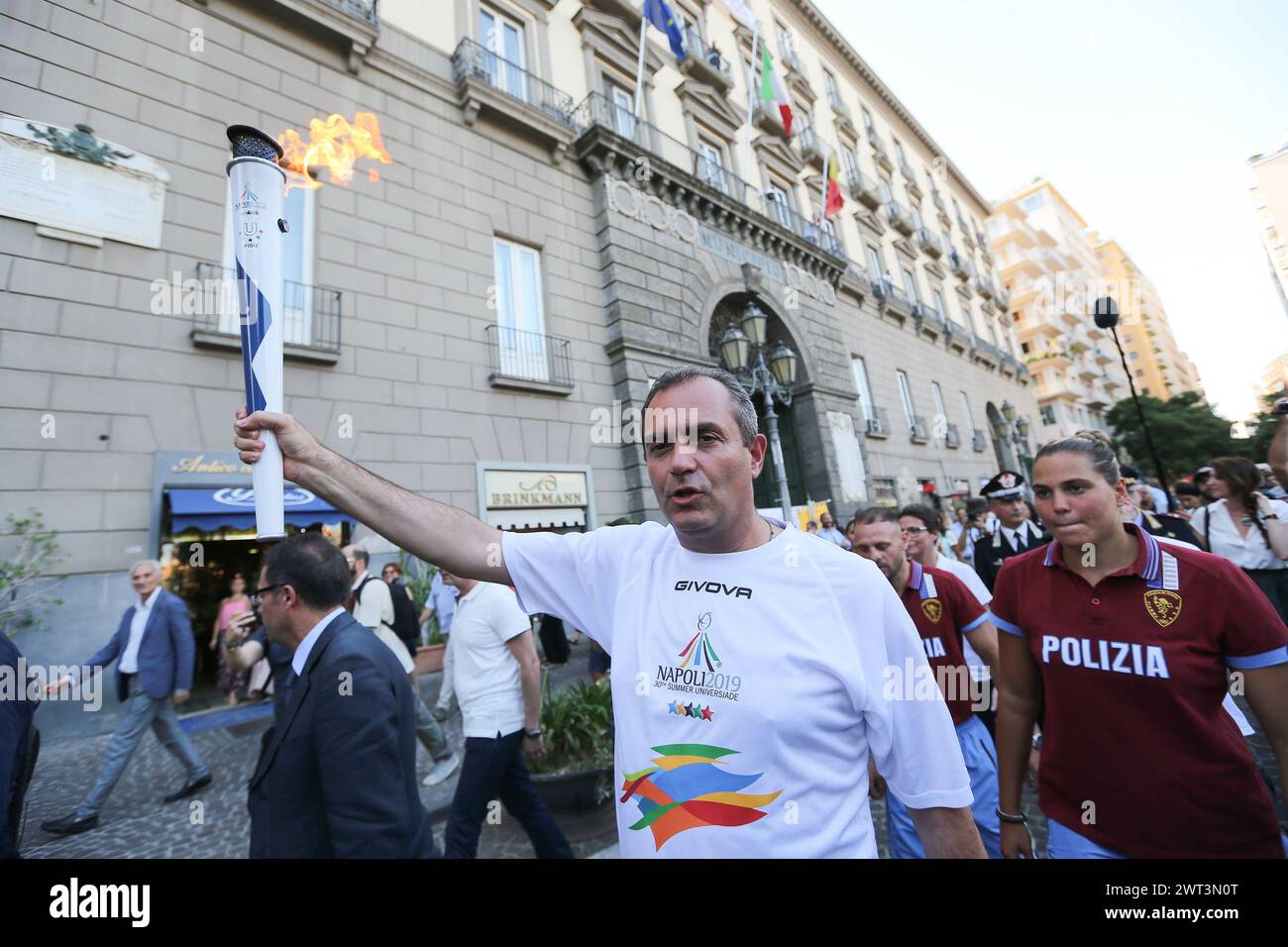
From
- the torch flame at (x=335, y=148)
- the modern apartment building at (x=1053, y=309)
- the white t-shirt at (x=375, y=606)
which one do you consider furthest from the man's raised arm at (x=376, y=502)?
the modern apartment building at (x=1053, y=309)

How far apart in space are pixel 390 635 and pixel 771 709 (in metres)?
4.93

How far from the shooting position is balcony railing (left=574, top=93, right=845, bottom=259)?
12039 millimetres

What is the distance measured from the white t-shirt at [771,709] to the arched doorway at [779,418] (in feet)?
43.8

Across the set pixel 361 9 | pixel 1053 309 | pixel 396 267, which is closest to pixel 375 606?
pixel 396 267

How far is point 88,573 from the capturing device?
231 inches

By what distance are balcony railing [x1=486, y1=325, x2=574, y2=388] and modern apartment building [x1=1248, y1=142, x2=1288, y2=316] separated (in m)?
9.15

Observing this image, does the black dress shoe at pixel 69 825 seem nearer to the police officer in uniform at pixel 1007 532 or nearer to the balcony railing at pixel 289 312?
the balcony railing at pixel 289 312

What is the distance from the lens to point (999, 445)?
28500mm

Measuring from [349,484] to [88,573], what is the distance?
670 centimetres

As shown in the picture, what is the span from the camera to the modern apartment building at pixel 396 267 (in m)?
6.11

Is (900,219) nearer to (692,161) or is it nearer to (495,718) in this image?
(692,161)

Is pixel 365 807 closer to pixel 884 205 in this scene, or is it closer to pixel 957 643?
pixel 957 643

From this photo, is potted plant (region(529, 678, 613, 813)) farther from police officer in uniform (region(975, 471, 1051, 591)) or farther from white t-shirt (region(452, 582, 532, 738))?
police officer in uniform (region(975, 471, 1051, 591))
